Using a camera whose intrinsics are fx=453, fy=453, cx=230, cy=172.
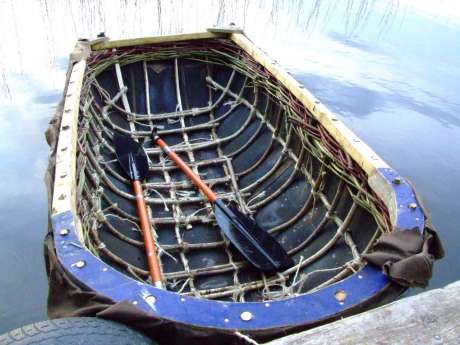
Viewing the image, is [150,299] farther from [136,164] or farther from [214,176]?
[214,176]

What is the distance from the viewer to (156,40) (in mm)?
5020

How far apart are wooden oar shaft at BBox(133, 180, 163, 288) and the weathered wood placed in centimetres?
156

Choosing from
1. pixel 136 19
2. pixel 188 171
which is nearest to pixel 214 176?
pixel 188 171

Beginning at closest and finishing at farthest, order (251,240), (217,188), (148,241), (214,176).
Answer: (148,241) → (251,240) → (217,188) → (214,176)

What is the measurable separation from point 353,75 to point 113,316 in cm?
811

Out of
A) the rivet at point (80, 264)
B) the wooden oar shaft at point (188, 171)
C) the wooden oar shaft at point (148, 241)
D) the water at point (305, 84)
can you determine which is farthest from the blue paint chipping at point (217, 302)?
the water at point (305, 84)

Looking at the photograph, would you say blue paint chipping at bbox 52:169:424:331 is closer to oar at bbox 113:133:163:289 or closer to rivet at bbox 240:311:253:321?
rivet at bbox 240:311:253:321

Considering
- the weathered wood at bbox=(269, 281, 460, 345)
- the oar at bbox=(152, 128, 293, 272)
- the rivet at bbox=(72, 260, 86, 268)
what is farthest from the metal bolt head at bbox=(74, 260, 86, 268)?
the oar at bbox=(152, 128, 293, 272)

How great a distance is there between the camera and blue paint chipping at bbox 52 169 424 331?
175 cm

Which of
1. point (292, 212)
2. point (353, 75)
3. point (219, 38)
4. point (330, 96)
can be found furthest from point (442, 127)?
point (292, 212)

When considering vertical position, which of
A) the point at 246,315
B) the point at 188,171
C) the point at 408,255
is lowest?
the point at 188,171

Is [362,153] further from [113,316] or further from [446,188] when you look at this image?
[446,188]

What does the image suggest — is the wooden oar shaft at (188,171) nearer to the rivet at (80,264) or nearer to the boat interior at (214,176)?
the boat interior at (214,176)

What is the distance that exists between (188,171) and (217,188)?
1.13 feet
